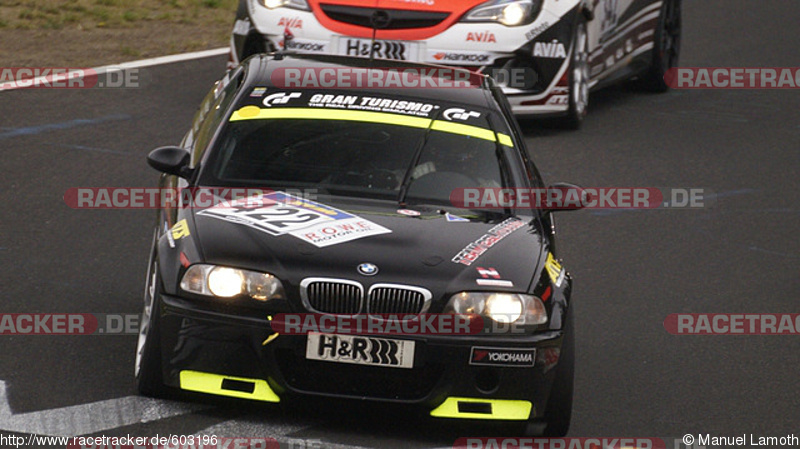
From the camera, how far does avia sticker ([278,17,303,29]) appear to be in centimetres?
1291

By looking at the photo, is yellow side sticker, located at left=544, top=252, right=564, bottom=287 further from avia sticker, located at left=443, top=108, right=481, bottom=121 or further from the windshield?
avia sticker, located at left=443, top=108, right=481, bottom=121

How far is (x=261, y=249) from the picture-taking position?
6586 millimetres

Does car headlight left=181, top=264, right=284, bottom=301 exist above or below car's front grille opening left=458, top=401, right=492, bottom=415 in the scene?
above

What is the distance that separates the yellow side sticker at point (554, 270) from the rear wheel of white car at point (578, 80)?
6.39 meters

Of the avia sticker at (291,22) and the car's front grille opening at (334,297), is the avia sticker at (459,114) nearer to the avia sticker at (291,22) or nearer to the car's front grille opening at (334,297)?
the car's front grille opening at (334,297)

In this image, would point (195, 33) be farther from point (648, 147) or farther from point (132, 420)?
point (132, 420)

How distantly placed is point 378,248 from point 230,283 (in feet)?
2.02

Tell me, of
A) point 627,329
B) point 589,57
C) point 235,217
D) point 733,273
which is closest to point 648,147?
point 589,57

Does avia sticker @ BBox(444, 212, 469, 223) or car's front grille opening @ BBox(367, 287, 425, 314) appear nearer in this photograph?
car's front grille opening @ BBox(367, 287, 425, 314)

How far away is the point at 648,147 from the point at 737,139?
108 cm

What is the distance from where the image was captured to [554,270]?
7027 mm

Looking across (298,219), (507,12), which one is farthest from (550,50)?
(298,219)

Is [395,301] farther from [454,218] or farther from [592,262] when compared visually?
[592,262]

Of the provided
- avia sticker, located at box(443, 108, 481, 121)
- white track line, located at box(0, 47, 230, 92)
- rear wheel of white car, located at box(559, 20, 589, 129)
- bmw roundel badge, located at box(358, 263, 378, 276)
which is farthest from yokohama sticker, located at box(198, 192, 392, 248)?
white track line, located at box(0, 47, 230, 92)
